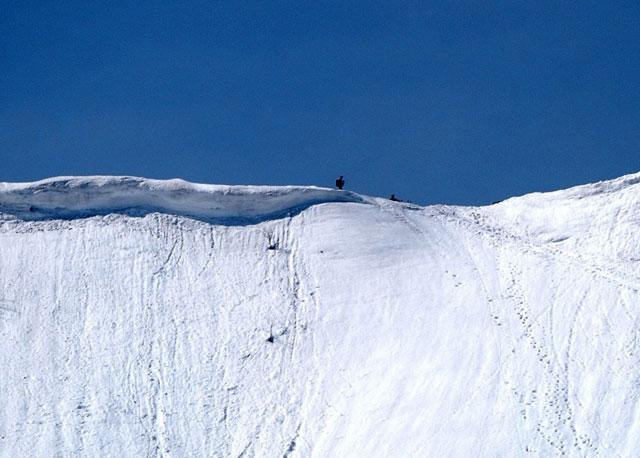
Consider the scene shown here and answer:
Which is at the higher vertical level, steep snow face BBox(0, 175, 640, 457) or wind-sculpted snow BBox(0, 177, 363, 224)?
wind-sculpted snow BBox(0, 177, 363, 224)

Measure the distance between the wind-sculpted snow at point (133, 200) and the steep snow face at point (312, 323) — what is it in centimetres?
6

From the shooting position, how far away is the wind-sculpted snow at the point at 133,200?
46.6m

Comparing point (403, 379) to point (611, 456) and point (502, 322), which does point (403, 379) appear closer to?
point (502, 322)

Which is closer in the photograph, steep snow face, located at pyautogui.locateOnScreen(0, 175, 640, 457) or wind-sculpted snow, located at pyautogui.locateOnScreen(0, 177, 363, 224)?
steep snow face, located at pyautogui.locateOnScreen(0, 175, 640, 457)

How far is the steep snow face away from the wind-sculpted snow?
0.06m

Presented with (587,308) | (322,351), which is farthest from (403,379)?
(587,308)

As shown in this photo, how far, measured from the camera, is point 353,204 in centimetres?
4769

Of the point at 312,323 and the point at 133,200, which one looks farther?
the point at 133,200

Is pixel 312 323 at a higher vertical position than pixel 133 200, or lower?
lower

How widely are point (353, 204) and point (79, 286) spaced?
996 cm

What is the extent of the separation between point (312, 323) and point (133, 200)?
8.57m

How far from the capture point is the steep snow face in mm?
37562

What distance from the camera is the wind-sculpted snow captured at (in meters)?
46.6

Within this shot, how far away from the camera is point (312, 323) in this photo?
42156mm
